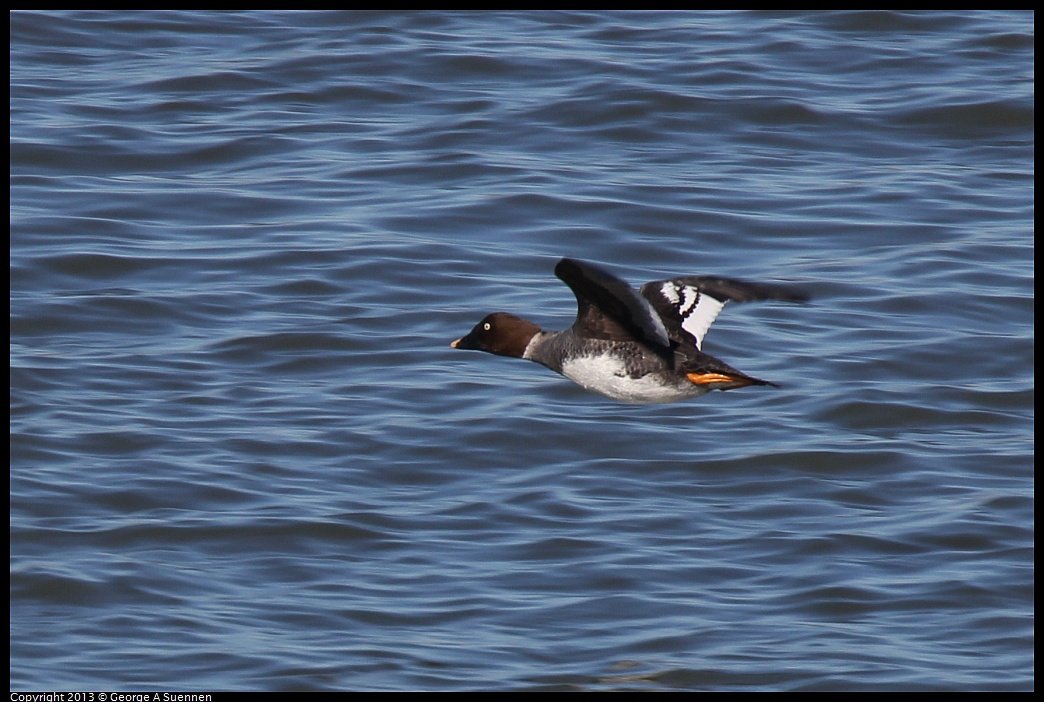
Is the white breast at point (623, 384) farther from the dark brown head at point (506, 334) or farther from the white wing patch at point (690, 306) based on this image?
the dark brown head at point (506, 334)

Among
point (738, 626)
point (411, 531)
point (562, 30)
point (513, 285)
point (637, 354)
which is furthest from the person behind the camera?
point (562, 30)

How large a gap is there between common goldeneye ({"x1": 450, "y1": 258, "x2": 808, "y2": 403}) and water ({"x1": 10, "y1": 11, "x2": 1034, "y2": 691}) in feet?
4.81

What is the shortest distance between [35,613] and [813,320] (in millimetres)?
5611

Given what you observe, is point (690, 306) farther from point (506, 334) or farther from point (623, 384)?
point (506, 334)

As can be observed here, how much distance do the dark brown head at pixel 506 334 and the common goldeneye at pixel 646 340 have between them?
5 centimetres

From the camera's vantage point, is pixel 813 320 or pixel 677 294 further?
pixel 813 320

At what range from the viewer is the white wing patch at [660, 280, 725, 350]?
7.88 m

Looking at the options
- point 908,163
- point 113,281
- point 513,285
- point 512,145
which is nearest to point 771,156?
point 908,163

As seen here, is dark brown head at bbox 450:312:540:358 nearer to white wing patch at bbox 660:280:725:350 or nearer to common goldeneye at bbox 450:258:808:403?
common goldeneye at bbox 450:258:808:403

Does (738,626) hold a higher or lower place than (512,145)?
lower

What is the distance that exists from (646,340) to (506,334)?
107cm

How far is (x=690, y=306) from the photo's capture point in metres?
7.92

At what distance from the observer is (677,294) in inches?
311
